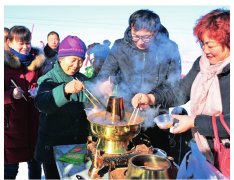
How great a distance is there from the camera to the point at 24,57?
3199 mm

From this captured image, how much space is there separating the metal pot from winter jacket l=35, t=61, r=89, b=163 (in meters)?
1.06

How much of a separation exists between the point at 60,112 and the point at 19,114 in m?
0.79

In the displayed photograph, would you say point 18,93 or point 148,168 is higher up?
point 18,93

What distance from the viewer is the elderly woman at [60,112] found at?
2564 millimetres

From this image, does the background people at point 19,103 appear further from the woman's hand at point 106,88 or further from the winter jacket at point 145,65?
the winter jacket at point 145,65

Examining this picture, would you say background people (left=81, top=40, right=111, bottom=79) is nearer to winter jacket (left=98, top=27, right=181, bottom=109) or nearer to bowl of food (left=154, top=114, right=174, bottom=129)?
winter jacket (left=98, top=27, right=181, bottom=109)

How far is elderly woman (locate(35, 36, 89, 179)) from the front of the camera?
8.41 ft

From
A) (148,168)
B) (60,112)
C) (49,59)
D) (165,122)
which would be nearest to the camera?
(148,168)

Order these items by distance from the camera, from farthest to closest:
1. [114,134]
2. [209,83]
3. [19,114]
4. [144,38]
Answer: [19,114]
[144,38]
[209,83]
[114,134]

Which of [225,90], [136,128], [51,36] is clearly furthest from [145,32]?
[51,36]

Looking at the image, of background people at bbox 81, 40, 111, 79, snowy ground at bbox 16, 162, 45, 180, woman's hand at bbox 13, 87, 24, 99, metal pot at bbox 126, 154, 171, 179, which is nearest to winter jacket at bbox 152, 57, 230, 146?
metal pot at bbox 126, 154, 171, 179

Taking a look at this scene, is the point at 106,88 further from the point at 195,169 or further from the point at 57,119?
the point at 195,169

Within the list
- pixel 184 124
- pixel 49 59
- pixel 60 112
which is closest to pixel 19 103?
pixel 60 112
